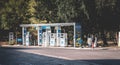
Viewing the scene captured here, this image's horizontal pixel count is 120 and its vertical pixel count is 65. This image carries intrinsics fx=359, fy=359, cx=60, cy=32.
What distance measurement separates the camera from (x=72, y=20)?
49.3m

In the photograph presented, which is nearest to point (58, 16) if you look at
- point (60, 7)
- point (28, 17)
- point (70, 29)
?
point (60, 7)

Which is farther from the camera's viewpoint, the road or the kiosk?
the kiosk

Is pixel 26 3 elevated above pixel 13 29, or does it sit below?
above

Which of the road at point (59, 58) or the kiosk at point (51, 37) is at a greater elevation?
the kiosk at point (51, 37)

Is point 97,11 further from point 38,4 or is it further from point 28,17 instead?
point 28,17

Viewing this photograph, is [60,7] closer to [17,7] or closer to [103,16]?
[103,16]

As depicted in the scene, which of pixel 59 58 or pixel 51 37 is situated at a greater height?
pixel 51 37

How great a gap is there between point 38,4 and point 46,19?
9.19 feet

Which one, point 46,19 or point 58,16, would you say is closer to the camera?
point 58,16

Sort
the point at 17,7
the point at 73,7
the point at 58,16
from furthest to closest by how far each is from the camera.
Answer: the point at 17,7, the point at 58,16, the point at 73,7

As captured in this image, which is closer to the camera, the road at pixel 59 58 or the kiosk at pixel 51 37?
the road at pixel 59 58

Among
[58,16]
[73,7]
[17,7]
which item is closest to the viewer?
[73,7]

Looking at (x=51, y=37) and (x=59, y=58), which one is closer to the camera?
(x=59, y=58)

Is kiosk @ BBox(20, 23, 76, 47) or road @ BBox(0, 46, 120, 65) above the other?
kiosk @ BBox(20, 23, 76, 47)
